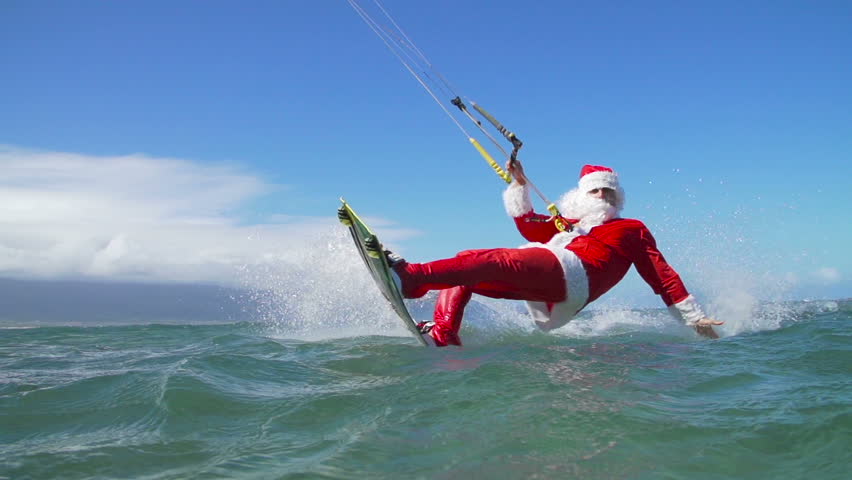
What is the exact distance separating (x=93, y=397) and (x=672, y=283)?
509cm

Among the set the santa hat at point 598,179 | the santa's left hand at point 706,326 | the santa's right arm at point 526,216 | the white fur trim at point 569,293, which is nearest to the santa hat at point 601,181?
the santa hat at point 598,179

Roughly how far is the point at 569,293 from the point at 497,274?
2.62 ft

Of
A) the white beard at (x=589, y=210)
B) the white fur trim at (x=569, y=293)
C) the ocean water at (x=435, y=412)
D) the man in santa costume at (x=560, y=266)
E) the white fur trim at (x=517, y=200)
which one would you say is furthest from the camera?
the white fur trim at (x=517, y=200)

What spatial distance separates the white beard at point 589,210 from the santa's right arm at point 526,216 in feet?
0.89

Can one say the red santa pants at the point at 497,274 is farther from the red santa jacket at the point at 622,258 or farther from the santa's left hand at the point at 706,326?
the santa's left hand at the point at 706,326

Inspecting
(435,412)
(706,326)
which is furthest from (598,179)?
(435,412)

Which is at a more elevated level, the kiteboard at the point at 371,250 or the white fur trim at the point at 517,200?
the white fur trim at the point at 517,200

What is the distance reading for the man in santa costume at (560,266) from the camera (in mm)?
5070

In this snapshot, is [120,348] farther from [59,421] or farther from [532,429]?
[532,429]

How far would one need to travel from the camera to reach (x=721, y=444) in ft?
9.78

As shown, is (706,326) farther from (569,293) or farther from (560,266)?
(560,266)

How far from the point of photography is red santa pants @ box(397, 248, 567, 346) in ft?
16.3

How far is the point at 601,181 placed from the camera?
6.12 metres

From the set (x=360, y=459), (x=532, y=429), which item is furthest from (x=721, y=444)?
(x=360, y=459)
